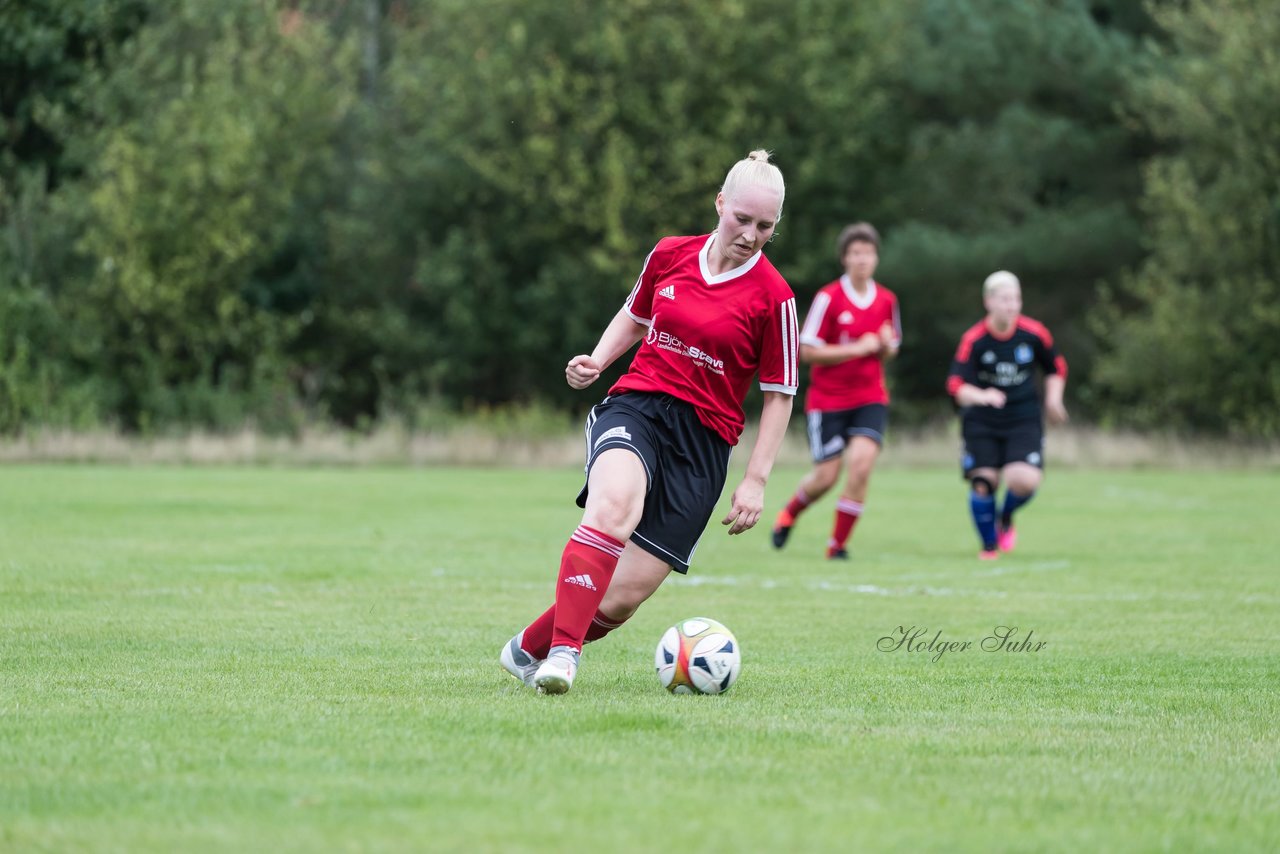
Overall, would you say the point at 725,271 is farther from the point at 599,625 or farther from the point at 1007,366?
the point at 1007,366

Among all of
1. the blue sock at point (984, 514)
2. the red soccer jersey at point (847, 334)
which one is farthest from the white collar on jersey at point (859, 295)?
the blue sock at point (984, 514)

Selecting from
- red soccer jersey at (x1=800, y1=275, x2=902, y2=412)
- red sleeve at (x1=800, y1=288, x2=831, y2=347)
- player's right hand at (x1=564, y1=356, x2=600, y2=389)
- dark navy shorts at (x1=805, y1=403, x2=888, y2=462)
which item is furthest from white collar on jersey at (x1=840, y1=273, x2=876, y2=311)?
player's right hand at (x1=564, y1=356, x2=600, y2=389)

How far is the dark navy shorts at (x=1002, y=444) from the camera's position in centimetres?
1241

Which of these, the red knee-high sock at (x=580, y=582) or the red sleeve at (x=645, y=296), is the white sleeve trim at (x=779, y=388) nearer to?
the red sleeve at (x=645, y=296)

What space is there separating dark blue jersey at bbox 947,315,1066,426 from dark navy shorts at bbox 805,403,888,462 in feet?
1.83

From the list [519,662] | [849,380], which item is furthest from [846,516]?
[519,662]

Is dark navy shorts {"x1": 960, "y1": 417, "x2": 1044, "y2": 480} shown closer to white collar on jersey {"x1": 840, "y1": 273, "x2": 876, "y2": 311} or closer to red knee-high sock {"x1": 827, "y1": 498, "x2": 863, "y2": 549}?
red knee-high sock {"x1": 827, "y1": 498, "x2": 863, "y2": 549}

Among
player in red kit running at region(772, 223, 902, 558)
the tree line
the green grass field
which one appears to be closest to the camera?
the green grass field

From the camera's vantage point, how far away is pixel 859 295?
12.5 meters

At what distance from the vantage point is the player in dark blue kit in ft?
40.7

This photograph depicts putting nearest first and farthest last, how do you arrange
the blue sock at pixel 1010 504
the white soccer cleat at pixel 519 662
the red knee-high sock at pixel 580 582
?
1. the red knee-high sock at pixel 580 582
2. the white soccer cleat at pixel 519 662
3. the blue sock at pixel 1010 504

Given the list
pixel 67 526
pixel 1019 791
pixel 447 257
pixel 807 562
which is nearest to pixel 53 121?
pixel 447 257

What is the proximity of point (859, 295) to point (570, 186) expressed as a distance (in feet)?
73.8

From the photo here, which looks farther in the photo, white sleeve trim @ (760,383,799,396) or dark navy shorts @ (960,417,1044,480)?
dark navy shorts @ (960,417,1044,480)
